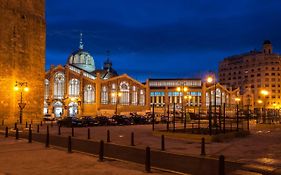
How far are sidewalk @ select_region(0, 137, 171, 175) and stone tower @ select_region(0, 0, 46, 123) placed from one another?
3509 centimetres

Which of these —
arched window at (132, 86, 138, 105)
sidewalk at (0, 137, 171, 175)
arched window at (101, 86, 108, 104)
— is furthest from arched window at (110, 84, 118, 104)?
sidewalk at (0, 137, 171, 175)

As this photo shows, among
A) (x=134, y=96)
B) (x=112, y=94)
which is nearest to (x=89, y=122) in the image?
(x=112, y=94)

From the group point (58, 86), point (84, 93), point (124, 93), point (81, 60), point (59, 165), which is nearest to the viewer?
point (59, 165)

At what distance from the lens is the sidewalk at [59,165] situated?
11820 millimetres

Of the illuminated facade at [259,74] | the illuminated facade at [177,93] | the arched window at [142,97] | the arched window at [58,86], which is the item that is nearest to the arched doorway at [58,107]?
the arched window at [58,86]

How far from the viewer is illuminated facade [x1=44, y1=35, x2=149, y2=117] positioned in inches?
3829

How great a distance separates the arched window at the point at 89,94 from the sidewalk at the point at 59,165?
84.3 m

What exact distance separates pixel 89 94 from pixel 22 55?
49328mm

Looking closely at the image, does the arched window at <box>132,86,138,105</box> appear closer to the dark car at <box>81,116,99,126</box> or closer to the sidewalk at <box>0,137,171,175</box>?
the dark car at <box>81,116,99,126</box>

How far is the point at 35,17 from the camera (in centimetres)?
5394

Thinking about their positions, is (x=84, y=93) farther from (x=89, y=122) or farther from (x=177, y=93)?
(x=89, y=122)

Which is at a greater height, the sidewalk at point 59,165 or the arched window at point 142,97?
the arched window at point 142,97

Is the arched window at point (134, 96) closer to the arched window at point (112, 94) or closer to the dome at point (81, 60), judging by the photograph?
the arched window at point (112, 94)

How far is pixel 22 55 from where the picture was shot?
2039 inches
